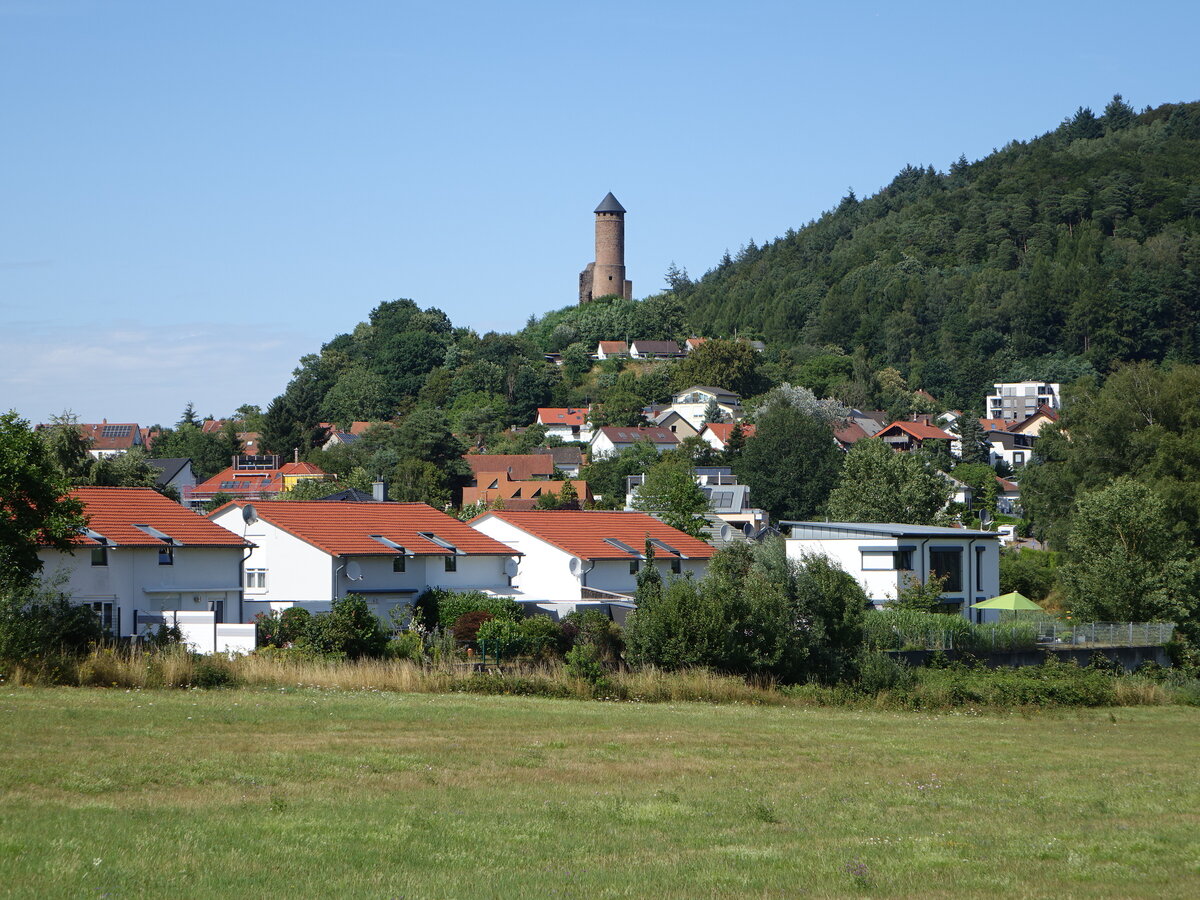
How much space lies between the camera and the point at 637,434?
13038cm

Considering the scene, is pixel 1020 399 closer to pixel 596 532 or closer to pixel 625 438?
pixel 625 438

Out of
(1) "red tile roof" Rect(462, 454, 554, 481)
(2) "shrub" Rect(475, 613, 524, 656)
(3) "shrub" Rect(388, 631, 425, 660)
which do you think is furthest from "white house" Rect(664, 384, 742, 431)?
(2) "shrub" Rect(475, 613, 524, 656)

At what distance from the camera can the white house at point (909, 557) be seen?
53.0 meters

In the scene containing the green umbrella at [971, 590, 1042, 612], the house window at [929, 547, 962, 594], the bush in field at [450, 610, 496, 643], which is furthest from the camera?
the house window at [929, 547, 962, 594]

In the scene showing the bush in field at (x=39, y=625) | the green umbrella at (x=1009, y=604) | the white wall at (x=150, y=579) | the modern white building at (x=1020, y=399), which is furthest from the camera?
the modern white building at (x=1020, y=399)

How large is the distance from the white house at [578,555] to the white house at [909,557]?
4.90 metres

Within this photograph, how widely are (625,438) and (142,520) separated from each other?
88985mm

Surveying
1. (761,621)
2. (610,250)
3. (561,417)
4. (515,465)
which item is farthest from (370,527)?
(610,250)

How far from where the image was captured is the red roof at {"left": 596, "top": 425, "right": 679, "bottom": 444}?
127688 mm

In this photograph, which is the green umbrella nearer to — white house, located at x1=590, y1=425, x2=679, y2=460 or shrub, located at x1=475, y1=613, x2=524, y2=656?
shrub, located at x1=475, y1=613, x2=524, y2=656

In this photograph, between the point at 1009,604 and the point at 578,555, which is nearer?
the point at 578,555

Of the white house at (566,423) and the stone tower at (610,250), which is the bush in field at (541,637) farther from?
the stone tower at (610,250)

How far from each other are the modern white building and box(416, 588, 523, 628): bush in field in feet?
436

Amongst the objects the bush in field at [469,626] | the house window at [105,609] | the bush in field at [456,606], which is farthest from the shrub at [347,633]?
the bush in field at [456,606]
